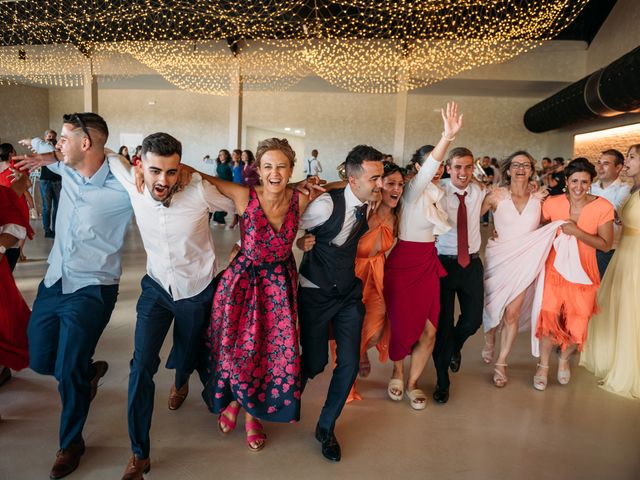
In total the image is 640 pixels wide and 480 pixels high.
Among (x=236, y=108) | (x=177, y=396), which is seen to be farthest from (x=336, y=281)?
(x=236, y=108)

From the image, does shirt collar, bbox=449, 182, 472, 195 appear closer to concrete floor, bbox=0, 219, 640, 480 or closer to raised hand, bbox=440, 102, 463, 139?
raised hand, bbox=440, 102, 463, 139

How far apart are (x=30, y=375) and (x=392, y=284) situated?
7.74ft

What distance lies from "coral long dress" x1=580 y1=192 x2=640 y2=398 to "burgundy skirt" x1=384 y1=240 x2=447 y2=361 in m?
1.45

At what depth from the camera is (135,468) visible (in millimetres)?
2078

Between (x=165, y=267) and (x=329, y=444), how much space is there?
3.82 ft

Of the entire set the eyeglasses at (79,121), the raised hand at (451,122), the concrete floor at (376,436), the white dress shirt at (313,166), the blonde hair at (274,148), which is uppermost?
the white dress shirt at (313,166)

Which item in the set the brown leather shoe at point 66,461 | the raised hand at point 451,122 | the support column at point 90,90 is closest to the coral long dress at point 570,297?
the raised hand at point 451,122

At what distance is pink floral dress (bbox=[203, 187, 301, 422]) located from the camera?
230 cm

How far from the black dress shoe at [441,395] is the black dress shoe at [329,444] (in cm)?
87

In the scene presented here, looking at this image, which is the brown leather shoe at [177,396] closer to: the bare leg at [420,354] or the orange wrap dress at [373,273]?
the orange wrap dress at [373,273]

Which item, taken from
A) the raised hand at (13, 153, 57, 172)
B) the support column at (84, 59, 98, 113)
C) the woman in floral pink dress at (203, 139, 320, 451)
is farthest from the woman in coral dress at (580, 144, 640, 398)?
the support column at (84, 59, 98, 113)

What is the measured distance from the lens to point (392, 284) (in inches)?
115

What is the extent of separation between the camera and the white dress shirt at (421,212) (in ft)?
9.21

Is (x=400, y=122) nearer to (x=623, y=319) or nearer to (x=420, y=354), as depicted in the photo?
(x=623, y=319)
